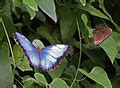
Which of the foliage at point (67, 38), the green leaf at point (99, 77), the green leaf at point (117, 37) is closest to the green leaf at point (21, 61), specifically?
the foliage at point (67, 38)

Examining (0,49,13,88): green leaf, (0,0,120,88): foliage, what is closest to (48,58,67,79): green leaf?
(0,0,120,88): foliage

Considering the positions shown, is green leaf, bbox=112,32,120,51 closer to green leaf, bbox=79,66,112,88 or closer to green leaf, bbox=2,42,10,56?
green leaf, bbox=79,66,112,88

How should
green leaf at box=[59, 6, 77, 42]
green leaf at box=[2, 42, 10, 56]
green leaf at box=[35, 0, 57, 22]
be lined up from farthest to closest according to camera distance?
1. green leaf at box=[59, 6, 77, 42]
2. green leaf at box=[2, 42, 10, 56]
3. green leaf at box=[35, 0, 57, 22]

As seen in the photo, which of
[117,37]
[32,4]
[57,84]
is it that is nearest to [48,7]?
[32,4]

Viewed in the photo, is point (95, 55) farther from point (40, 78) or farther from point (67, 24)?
point (40, 78)

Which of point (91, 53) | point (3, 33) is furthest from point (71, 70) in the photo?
point (3, 33)

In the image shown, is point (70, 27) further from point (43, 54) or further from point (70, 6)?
point (43, 54)

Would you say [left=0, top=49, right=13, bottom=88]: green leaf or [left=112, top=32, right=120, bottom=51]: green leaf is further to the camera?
[left=112, top=32, right=120, bottom=51]: green leaf
